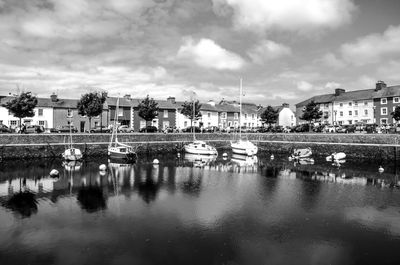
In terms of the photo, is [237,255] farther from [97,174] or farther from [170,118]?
[170,118]

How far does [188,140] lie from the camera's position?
6844 centimetres

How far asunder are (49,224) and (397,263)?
19.3 metres

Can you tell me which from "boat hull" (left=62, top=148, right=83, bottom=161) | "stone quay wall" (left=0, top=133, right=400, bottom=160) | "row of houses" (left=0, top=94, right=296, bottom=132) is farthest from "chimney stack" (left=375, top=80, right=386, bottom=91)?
"boat hull" (left=62, top=148, right=83, bottom=161)

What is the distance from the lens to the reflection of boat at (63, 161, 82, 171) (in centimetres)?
4212

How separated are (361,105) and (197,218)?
262 feet

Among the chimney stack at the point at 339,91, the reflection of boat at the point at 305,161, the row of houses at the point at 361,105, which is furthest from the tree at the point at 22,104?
the chimney stack at the point at 339,91

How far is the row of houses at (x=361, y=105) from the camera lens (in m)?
81.0

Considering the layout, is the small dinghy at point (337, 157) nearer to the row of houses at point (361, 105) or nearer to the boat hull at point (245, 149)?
the boat hull at point (245, 149)

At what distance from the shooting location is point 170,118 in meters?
87.0

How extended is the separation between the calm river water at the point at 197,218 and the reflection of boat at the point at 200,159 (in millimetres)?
11147

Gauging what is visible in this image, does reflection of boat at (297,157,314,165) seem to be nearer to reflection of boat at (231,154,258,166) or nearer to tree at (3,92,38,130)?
reflection of boat at (231,154,258,166)

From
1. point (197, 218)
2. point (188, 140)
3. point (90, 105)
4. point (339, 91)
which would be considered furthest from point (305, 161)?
point (339, 91)

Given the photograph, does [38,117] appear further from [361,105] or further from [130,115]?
[361,105]

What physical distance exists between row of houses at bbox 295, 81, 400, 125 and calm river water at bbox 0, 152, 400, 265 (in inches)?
1974
